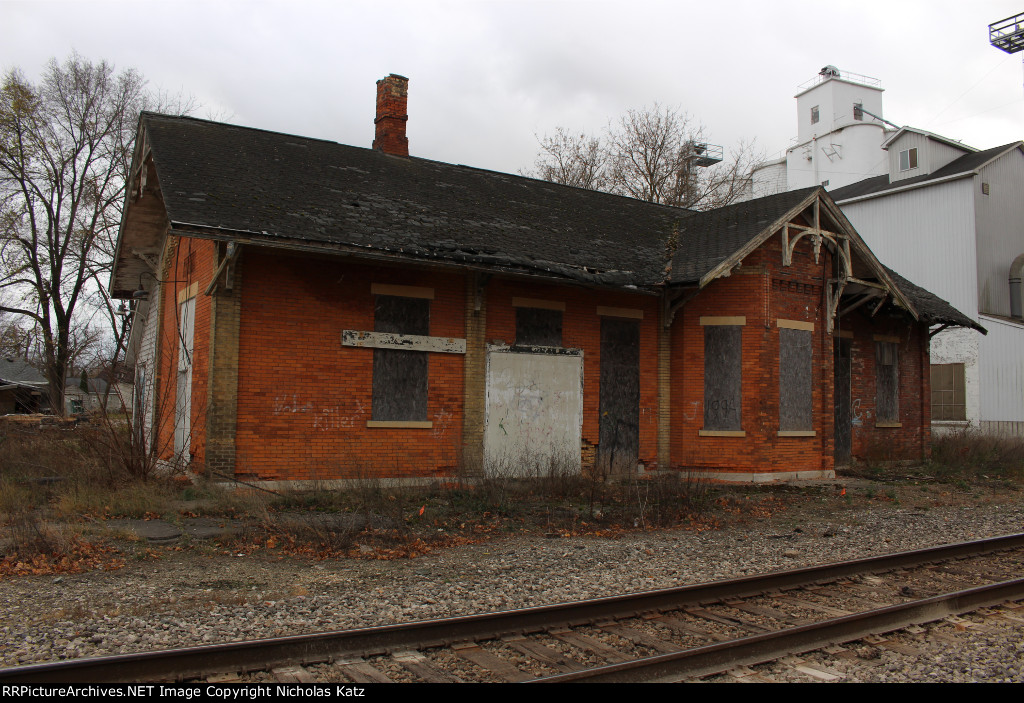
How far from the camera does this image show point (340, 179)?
14.2 m

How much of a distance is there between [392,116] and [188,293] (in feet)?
22.3

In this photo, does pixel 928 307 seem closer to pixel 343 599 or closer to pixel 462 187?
pixel 462 187

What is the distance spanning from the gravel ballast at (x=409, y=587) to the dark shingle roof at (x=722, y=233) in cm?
574

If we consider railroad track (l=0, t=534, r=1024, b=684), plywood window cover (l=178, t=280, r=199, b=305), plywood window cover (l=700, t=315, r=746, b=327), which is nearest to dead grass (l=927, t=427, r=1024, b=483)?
plywood window cover (l=700, t=315, r=746, b=327)

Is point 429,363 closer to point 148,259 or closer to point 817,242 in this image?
point 817,242

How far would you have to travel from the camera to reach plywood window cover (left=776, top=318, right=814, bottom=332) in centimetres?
1488

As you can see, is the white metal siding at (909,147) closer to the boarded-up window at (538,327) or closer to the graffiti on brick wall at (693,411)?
the graffiti on brick wall at (693,411)

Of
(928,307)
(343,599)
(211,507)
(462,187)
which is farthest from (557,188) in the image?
(343,599)

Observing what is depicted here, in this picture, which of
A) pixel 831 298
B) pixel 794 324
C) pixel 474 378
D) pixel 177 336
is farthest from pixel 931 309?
pixel 177 336

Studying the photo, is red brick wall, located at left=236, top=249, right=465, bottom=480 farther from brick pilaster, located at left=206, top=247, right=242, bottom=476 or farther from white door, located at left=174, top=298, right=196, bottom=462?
white door, located at left=174, top=298, right=196, bottom=462

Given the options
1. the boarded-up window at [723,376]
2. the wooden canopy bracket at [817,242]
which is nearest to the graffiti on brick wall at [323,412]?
the boarded-up window at [723,376]

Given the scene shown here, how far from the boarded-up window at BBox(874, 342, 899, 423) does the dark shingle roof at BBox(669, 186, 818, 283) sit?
531cm

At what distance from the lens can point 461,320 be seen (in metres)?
13.3

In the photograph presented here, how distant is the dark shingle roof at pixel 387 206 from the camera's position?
11508 millimetres
